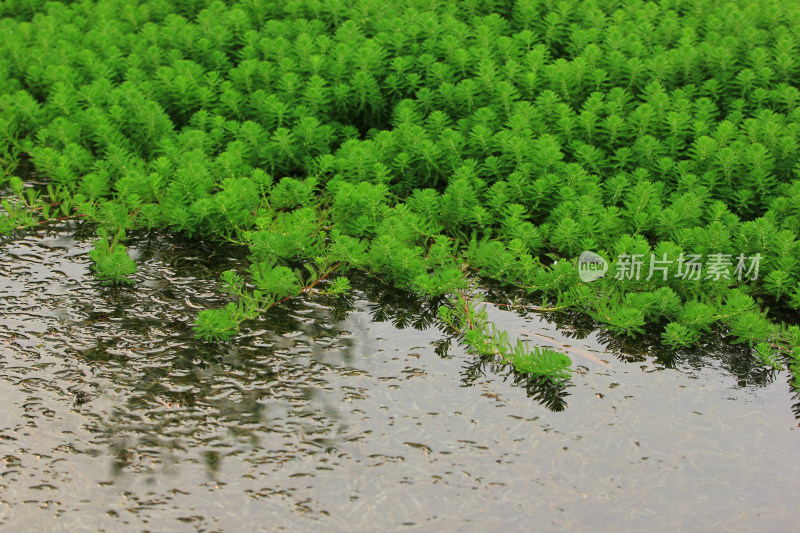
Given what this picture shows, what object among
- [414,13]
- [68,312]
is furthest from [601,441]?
[414,13]

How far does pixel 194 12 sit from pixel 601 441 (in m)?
5.19

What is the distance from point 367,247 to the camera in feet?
16.5

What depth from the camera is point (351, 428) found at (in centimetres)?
383

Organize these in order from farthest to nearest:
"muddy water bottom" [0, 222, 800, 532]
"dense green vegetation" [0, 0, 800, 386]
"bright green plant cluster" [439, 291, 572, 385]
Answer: "dense green vegetation" [0, 0, 800, 386] → "bright green plant cluster" [439, 291, 572, 385] → "muddy water bottom" [0, 222, 800, 532]

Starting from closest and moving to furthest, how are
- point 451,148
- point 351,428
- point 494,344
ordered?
point 351,428 → point 494,344 → point 451,148

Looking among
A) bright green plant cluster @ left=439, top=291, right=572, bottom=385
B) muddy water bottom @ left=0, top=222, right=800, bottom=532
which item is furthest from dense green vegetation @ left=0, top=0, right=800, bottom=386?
muddy water bottom @ left=0, top=222, right=800, bottom=532

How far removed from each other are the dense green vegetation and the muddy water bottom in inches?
8.6

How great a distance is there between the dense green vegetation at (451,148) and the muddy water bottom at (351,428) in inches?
8.6

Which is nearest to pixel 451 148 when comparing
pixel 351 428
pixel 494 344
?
pixel 494 344

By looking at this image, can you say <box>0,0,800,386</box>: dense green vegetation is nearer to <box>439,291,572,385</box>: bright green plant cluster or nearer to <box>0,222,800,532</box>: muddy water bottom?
<box>439,291,572,385</box>: bright green plant cluster

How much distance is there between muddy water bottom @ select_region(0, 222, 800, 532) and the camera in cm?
342

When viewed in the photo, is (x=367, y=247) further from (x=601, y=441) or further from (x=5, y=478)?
(x=5, y=478)

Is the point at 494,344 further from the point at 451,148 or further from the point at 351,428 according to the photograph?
the point at 451,148

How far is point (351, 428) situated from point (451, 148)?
7.57 feet
